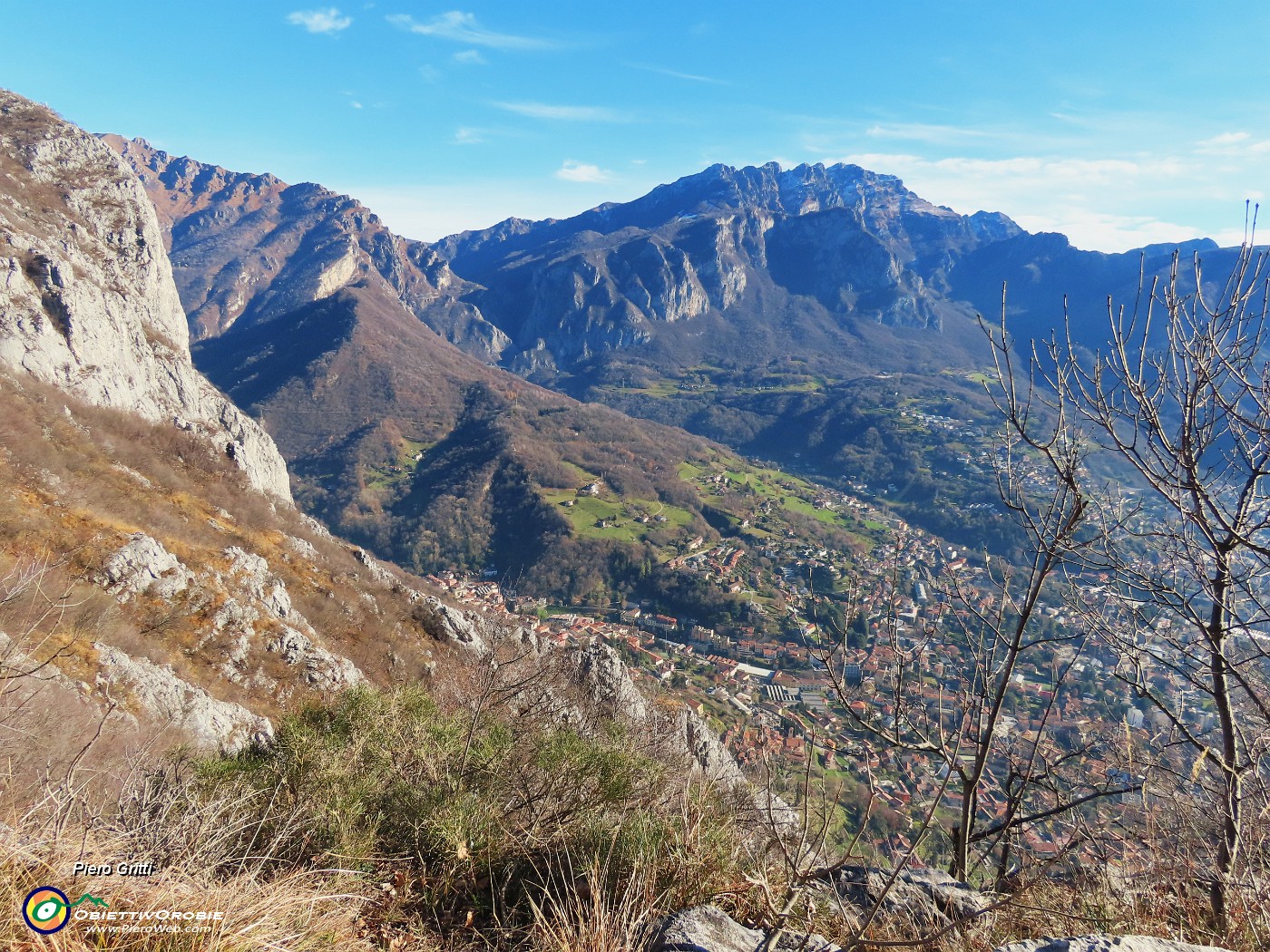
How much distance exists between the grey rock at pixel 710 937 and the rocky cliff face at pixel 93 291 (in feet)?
114

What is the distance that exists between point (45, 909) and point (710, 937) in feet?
8.09

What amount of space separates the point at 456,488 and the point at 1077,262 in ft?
747

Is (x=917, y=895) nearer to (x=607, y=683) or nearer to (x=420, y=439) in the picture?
(x=607, y=683)

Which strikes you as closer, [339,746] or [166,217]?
[339,746]

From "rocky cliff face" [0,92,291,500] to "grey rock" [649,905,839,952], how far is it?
34848mm

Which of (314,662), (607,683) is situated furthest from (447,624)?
(607,683)

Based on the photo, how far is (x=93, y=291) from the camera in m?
31.1

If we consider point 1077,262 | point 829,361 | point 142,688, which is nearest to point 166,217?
point 829,361

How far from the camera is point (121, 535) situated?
13.6 metres

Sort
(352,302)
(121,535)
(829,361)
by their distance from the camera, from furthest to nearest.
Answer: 1. (829,361)
2. (352,302)
3. (121,535)

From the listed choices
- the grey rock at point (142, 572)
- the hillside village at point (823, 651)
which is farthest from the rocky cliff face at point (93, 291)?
the hillside village at point (823, 651)

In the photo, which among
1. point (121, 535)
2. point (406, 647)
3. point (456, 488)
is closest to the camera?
point (121, 535)

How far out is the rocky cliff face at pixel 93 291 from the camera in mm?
27031

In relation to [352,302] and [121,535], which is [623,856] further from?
[352,302]
